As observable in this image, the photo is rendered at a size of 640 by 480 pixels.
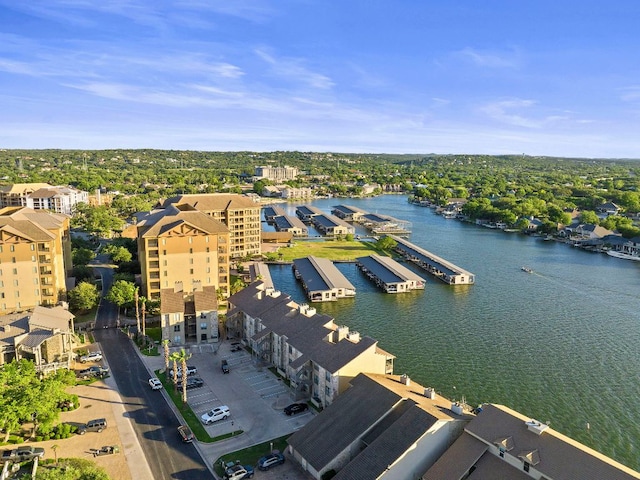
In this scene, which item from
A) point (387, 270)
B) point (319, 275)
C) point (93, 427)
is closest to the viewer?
point (93, 427)

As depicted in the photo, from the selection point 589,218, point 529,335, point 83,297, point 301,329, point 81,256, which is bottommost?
point 529,335

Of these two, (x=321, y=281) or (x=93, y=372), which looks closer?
(x=93, y=372)

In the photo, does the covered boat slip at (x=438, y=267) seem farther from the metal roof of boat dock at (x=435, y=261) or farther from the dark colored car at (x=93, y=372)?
the dark colored car at (x=93, y=372)

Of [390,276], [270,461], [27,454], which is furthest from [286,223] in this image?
[27,454]

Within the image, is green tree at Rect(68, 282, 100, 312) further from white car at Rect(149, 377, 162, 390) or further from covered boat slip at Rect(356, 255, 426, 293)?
covered boat slip at Rect(356, 255, 426, 293)

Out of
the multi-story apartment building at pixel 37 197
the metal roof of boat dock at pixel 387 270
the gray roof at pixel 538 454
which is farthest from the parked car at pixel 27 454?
the multi-story apartment building at pixel 37 197

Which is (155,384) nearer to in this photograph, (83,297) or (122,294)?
(122,294)

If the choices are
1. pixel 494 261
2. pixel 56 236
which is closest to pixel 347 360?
pixel 56 236

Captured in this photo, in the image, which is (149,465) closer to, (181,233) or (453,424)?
(453,424)
